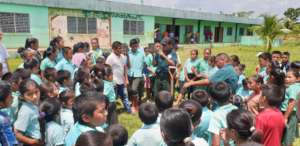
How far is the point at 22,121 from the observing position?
9.80 ft

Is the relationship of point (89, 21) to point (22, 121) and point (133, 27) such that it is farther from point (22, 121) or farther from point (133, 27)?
point (22, 121)

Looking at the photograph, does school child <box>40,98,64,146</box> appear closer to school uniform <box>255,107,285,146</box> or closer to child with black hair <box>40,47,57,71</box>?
school uniform <box>255,107,285,146</box>

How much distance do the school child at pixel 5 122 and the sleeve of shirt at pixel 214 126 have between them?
183cm

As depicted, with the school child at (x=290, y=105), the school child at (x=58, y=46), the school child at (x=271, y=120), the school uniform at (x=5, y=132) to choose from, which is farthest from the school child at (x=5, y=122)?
the school child at (x=290, y=105)

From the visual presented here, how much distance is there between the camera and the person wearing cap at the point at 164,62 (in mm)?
6457

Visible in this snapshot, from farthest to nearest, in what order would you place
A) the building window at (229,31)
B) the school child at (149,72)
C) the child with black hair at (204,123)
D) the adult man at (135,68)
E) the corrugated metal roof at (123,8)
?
the building window at (229,31), the corrugated metal roof at (123,8), the school child at (149,72), the adult man at (135,68), the child with black hair at (204,123)

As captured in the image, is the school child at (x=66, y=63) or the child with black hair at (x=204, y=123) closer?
the child with black hair at (x=204, y=123)

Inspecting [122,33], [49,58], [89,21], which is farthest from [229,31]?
[49,58]

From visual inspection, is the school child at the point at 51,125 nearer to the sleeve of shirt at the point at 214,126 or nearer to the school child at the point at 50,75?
the school child at the point at 50,75

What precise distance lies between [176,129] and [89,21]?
709 inches

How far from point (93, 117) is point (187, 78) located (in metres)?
4.61

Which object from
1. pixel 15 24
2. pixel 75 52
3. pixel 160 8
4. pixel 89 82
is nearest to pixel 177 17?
pixel 160 8

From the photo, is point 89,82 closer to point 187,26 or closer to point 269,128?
point 269,128

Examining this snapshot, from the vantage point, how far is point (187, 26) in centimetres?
2952
